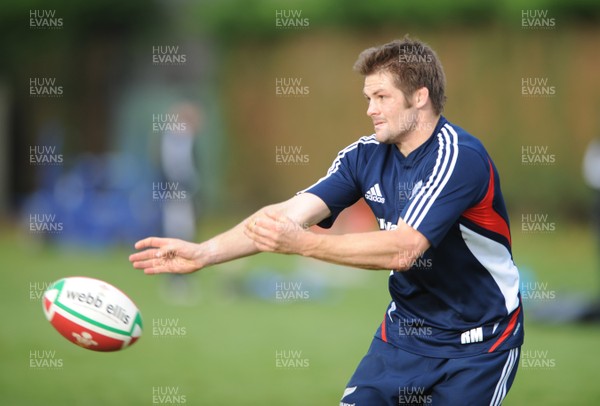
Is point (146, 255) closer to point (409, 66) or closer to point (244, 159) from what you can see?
point (409, 66)

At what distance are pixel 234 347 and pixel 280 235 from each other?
18.8 feet

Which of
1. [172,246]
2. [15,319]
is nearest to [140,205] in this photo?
[15,319]

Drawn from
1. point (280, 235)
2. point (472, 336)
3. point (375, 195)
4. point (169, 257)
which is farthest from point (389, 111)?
point (169, 257)

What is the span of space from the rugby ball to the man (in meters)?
1.10

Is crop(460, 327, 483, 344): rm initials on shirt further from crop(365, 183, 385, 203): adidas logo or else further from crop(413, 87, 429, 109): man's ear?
crop(413, 87, 429, 109): man's ear

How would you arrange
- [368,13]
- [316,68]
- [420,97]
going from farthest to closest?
[316,68] < [368,13] < [420,97]

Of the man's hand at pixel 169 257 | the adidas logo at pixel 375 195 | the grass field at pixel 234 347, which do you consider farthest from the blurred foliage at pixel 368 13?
the man's hand at pixel 169 257

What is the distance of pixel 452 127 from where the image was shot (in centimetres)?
464

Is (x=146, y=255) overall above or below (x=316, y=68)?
below

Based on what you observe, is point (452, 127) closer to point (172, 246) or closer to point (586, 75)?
point (172, 246)

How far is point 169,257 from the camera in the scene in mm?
4980

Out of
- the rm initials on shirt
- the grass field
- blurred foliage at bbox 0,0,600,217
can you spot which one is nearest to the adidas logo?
the rm initials on shirt

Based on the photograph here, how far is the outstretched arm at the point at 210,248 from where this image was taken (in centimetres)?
485

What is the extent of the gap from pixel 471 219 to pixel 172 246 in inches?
63.2
